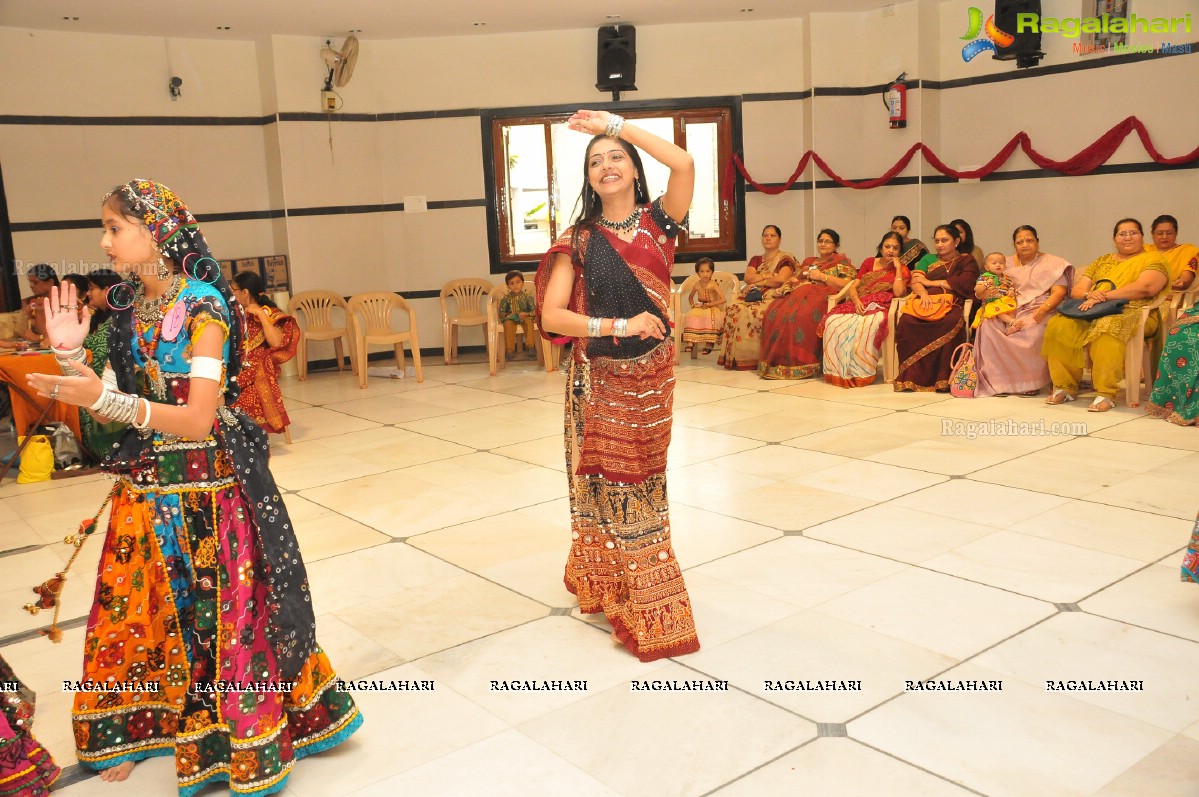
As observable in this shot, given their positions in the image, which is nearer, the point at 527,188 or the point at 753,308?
the point at 753,308

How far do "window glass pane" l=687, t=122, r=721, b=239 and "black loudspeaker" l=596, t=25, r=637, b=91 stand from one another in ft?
2.72

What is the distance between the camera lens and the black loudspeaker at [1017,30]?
8.18 meters

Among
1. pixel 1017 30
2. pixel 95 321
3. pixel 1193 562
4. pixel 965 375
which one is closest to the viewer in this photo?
pixel 1193 562

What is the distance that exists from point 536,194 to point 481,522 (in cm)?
580

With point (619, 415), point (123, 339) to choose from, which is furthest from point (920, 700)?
point (123, 339)

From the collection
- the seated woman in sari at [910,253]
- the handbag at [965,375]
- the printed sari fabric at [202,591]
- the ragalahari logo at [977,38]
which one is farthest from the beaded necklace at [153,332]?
the ragalahari logo at [977,38]

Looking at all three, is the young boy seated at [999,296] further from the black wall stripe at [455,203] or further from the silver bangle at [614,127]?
the silver bangle at [614,127]

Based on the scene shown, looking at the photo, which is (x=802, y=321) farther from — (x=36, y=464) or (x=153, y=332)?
(x=153, y=332)

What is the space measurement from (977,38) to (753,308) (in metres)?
3.09

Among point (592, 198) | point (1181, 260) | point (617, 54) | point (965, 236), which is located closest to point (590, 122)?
point (592, 198)

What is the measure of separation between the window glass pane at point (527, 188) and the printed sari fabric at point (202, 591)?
24.7 feet

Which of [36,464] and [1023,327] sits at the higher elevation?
[1023,327]

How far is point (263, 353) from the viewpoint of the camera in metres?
6.32

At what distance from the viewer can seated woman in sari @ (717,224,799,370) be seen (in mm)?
8391
